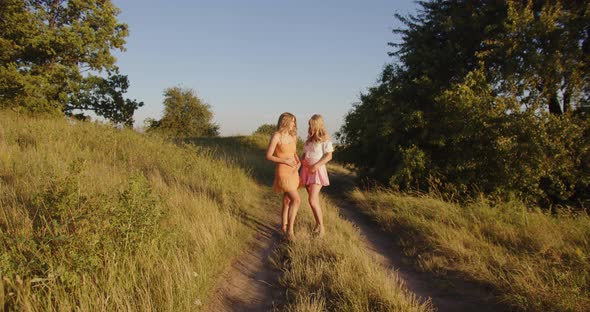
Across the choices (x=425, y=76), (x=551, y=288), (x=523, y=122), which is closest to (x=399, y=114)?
(x=425, y=76)

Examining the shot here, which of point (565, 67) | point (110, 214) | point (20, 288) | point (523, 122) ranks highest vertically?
point (565, 67)

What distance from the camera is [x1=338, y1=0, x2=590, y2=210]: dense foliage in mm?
8297

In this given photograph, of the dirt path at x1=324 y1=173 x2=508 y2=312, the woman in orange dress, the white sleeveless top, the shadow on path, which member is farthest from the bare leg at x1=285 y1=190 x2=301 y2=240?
the dirt path at x1=324 y1=173 x2=508 y2=312

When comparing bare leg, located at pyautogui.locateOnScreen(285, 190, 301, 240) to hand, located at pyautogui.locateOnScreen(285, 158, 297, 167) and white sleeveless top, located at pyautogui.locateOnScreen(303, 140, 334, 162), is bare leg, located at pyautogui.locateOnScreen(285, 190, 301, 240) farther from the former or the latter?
white sleeveless top, located at pyautogui.locateOnScreen(303, 140, 334, 162)

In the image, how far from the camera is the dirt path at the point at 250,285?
353 cm

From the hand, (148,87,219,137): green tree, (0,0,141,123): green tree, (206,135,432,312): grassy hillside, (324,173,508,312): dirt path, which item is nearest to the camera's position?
(206,135,432,312): grassy hillside

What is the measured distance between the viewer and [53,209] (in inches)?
139

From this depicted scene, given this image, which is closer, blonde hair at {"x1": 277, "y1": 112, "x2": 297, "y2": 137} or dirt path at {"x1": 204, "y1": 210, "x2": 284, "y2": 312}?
dirt path at {"x1": 204, "y1": 210, "x2": 284, "y2": 312}

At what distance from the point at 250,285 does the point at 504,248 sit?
3964mm

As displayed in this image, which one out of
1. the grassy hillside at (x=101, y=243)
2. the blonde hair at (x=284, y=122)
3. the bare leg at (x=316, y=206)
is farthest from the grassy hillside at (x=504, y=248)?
the grassy hillside at (x=101, y=243)

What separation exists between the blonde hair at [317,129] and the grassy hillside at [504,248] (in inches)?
96.4

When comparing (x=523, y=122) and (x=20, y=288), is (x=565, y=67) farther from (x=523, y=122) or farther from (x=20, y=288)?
(x=20, y=288)

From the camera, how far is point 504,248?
199 inches

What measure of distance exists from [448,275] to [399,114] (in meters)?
6.72
